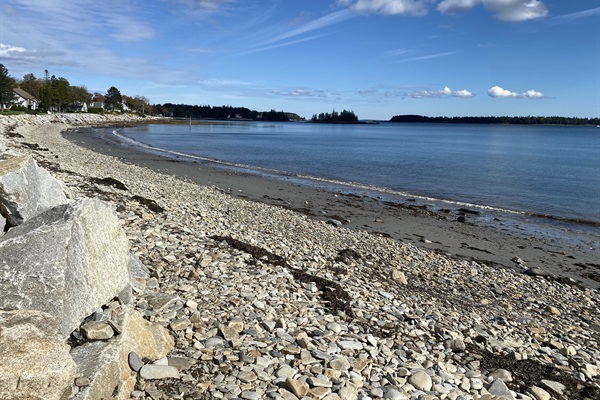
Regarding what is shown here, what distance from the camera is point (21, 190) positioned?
20.9 feet

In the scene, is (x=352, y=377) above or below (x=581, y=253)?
above

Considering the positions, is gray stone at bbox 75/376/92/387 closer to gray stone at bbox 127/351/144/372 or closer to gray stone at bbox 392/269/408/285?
gray stone at bbox 127/351/144/372

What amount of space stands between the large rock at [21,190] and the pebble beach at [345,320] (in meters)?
2.19

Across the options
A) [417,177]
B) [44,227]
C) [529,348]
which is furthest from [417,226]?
[417,177]

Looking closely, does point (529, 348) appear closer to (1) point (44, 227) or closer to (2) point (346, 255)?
(2) point (346, 255)

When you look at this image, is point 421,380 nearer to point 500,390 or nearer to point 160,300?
point 500,390

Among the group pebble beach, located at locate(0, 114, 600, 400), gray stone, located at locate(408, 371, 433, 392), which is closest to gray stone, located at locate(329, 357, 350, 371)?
pebble beach, located at locate(0, 114, 600, 400)

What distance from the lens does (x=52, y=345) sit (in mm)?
4242

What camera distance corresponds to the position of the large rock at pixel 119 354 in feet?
15.1

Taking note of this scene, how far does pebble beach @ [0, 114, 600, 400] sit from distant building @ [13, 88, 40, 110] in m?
143

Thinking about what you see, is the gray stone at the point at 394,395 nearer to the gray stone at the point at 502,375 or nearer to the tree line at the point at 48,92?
the gray stone at the point at 502,375

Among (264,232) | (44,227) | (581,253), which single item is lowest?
(581,253)

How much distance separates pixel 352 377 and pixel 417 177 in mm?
36297

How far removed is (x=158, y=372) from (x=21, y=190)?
3.52 metres
